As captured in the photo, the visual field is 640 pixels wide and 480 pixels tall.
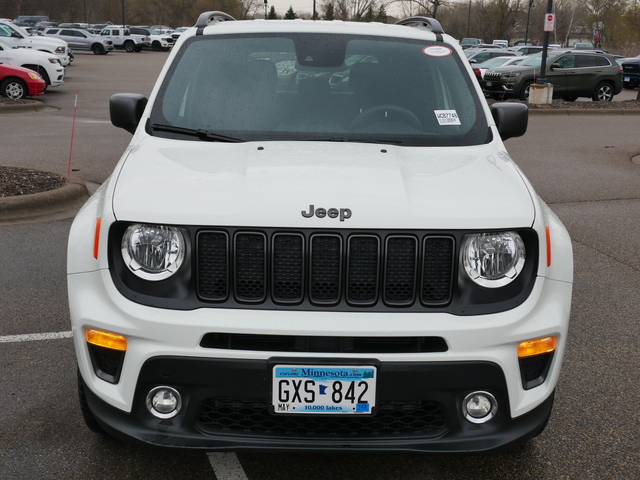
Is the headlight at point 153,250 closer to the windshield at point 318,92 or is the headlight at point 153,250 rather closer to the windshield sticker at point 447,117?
the windshield at point 318,92

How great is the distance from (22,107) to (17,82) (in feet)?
6.46

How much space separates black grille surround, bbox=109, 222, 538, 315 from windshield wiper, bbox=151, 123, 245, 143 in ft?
3.32

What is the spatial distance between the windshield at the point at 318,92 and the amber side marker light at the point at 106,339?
1.27 meters

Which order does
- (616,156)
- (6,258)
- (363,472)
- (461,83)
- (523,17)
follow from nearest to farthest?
(363,472), (461,83), (6,258), (616,156), (523,17)

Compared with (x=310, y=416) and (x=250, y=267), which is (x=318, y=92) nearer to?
(x=250, y=267)

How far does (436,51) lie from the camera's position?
4.35 meters

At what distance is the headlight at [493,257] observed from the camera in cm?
281

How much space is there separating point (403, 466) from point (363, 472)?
0.19m

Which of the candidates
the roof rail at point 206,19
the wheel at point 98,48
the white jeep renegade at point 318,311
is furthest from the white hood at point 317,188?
the wheel at point 98,48

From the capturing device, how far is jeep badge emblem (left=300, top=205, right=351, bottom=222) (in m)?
2.74

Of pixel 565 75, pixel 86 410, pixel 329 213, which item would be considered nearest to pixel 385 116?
pixel 329 213

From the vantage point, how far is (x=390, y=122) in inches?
155

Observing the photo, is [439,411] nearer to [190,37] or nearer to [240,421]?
[240,421]

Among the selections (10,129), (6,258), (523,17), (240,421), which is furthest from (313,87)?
(523,17)
